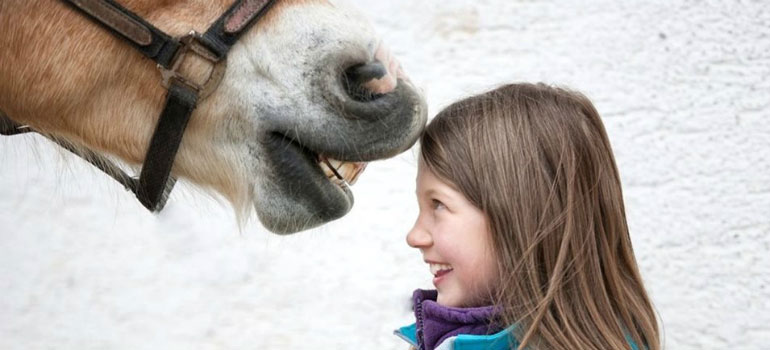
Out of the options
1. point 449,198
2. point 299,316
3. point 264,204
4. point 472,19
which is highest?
point 472,19

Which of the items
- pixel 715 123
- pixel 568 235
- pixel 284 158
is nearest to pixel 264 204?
pixel 284 158

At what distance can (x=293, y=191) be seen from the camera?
148cm

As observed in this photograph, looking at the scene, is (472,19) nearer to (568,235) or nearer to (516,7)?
(516,7)

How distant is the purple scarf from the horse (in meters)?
0.24

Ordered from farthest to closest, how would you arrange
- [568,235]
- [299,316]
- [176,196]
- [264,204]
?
[299,316] < [176,196] < [264,204] < [568,235]

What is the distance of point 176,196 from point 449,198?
1.30 meters

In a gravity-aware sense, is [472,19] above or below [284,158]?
A: above

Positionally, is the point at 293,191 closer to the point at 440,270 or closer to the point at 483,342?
the point at 440,270

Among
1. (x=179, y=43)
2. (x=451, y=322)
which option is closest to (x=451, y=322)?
(x=451, y=322)

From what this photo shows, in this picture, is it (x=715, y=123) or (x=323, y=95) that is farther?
(x=715, y=123)

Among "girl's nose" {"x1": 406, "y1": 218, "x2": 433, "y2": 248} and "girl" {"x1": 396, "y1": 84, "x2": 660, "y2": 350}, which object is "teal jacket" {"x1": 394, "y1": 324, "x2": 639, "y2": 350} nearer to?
"girl" {"x1": 396, "y1": 84, "x2": 660, "y2": 350}

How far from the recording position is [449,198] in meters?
1.40

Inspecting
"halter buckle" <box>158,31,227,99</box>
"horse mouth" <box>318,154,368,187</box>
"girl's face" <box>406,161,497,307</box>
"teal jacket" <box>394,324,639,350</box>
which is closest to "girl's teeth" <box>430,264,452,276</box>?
"girl's face" <box>406,161,497,307</box>

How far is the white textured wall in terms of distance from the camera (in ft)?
8.64
